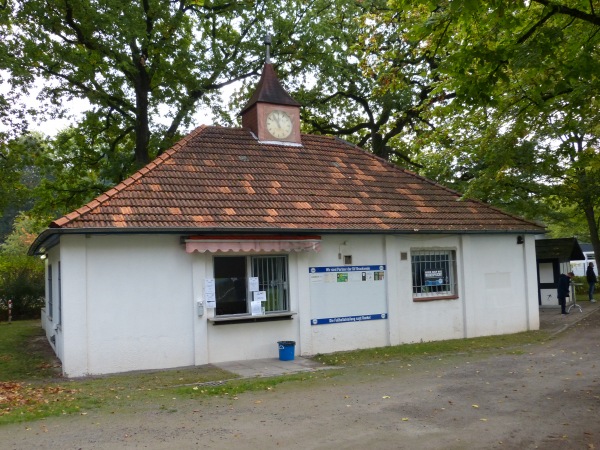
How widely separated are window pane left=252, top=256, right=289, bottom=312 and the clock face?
191 inches

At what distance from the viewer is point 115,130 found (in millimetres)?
24984

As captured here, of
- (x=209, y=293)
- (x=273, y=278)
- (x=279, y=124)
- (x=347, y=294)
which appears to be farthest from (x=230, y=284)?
(x=279, y=124)

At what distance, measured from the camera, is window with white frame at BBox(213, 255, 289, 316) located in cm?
1352

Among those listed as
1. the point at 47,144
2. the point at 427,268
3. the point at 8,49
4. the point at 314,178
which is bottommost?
the point at 427,268

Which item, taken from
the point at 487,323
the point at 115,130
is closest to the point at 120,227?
the point at 487,323

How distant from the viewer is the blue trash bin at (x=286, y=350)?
43.9 ft

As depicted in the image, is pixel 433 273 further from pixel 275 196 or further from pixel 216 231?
pixel 216 231

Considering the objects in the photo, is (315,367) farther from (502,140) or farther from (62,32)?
(62,32)

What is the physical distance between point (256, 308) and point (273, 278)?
0.92 metres

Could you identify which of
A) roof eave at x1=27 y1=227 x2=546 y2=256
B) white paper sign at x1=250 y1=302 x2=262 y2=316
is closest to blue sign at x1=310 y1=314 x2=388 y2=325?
white paper sign at x1=250 y1=302 x2=262 y2=316

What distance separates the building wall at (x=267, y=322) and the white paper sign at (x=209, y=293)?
0.44 ft

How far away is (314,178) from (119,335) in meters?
6.81

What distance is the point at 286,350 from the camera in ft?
43.9

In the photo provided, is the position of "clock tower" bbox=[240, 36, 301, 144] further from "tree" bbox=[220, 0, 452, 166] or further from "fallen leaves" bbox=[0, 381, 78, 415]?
"fallen leaves" bbox=[0, 381, 78, 415]
